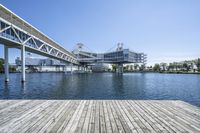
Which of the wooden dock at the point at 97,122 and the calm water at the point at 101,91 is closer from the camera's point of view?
the wooden dock at the point at 97,122

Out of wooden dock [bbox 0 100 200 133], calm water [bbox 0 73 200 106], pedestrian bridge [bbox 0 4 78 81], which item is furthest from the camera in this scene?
pedestrian bridge [bbox 0 4 78 81]

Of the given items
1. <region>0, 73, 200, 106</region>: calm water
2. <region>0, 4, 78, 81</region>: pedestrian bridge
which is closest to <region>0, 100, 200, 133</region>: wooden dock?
<region>0, 73, 200, 106</region>: calm water

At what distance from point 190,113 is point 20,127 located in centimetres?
781

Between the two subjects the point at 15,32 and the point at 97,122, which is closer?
the point at 97,122

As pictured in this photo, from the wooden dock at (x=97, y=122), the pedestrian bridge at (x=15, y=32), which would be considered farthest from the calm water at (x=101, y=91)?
the wooden dock at (x=97, y=122)

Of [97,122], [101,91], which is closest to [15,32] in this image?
[101,91]

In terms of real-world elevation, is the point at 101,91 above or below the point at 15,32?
below

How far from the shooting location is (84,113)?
24.8ft

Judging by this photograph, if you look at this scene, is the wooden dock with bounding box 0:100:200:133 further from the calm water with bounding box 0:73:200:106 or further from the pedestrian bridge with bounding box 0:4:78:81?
the pedestrian bridge with bounding box 0:4:78:81

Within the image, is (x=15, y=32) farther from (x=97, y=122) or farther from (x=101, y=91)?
(x=97, y=122)

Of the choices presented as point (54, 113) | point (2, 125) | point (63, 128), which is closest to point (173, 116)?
point (63, 128)

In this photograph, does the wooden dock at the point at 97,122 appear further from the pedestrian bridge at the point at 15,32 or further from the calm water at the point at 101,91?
the pedestrian bridge at the point at 15,32

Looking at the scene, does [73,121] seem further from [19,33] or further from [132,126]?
[19,33]

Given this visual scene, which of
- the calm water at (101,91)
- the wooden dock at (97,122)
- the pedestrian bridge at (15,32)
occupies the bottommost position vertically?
the calm water at (101,91)
